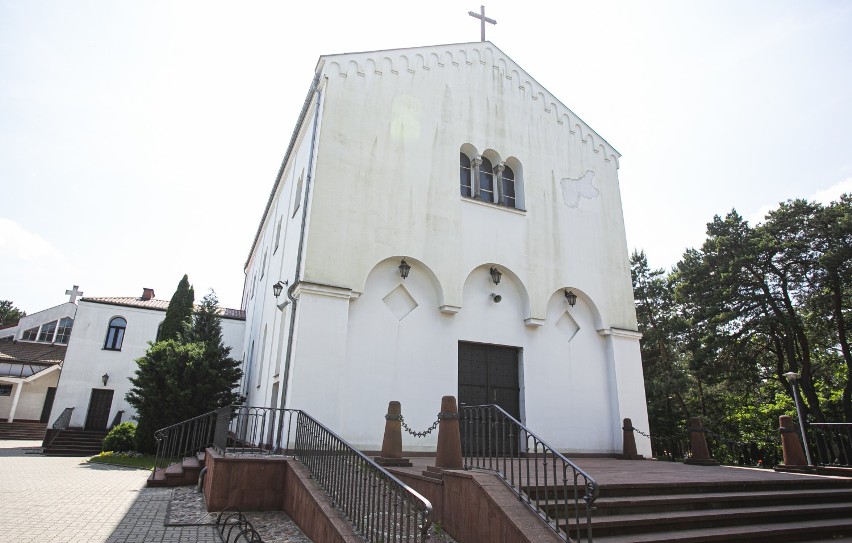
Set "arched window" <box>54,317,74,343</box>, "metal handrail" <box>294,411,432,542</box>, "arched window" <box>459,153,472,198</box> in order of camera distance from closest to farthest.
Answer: "metal handrail" <box>294,411,432,542</box>
"arched window" <box>459,153,472,198</box>
"arched window" <box>54,317,74,343</box>

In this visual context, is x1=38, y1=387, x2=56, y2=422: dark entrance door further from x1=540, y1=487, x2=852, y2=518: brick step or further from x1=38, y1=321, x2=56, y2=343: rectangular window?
x1=540, y1=487, x2=852, y2=518: brick step

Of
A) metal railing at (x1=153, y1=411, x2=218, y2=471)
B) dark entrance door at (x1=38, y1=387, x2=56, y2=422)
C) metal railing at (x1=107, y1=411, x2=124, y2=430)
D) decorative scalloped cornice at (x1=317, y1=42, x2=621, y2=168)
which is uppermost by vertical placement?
decorative scalloped cornice at (x1=317, y1=42, x2=621, y2=168)

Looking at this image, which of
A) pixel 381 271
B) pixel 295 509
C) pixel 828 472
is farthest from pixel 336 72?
pixel 828 472

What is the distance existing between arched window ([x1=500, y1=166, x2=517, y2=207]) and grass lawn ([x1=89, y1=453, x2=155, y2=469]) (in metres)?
14.1

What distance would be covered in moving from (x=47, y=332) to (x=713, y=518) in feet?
159

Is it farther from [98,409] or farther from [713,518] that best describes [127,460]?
[713,518]

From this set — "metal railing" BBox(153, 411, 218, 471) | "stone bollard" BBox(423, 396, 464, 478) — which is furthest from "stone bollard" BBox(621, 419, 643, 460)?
"metal railing" BBox(153, 411, 218, 471)

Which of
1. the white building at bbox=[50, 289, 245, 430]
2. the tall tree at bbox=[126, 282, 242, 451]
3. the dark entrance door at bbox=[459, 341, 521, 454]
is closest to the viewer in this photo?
the dark entrance door at bbox=[459, 341, 521, 454]

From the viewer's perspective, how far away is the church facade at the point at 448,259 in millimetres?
11516

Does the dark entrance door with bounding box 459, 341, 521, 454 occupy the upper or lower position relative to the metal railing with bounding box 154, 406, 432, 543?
upper

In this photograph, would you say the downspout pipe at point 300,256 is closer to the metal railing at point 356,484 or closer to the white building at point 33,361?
Result: the metal railing at point 356,484

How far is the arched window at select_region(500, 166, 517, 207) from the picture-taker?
14953mm

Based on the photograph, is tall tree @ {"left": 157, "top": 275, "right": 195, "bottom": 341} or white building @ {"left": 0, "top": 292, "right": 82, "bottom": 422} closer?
tall tree @ {"left": 157, "top": 275, "right": 195, "bottom": 341}

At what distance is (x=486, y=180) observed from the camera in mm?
15055
